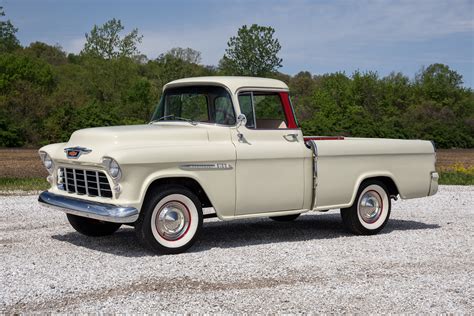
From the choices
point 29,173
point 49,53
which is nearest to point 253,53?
point 29,173

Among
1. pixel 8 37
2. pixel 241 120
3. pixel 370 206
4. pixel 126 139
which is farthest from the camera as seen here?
pixel 8 37

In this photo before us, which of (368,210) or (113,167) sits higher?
(113,167)

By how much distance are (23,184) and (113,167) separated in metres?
8.71

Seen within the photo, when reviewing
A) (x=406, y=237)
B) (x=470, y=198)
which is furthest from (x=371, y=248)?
(x=470, y=198)

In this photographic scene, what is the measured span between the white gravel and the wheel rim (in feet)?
1.04

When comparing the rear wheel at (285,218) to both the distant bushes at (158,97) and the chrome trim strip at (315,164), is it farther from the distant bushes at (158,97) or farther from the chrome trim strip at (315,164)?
the distant bushes at (158,97)

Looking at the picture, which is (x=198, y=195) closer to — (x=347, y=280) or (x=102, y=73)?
(x=347, y=280)

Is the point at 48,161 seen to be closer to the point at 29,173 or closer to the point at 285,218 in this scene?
the point at 285,218

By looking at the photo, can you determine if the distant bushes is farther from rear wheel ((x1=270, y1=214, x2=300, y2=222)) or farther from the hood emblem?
the hood emblem

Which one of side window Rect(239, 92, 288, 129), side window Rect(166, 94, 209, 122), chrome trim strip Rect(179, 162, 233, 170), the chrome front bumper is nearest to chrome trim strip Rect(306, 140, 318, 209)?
side window Rect(239, 92, 288, 129)

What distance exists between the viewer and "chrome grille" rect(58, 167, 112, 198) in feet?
23.8

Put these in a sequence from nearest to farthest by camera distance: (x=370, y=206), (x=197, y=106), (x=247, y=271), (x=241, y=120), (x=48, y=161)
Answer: (x=247, y=271), (x=241, y=120), (x=48, y=161), (x=197, y=106), (x=370, y=206)

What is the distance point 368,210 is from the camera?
9062 mm

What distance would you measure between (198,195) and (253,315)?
114 inches
